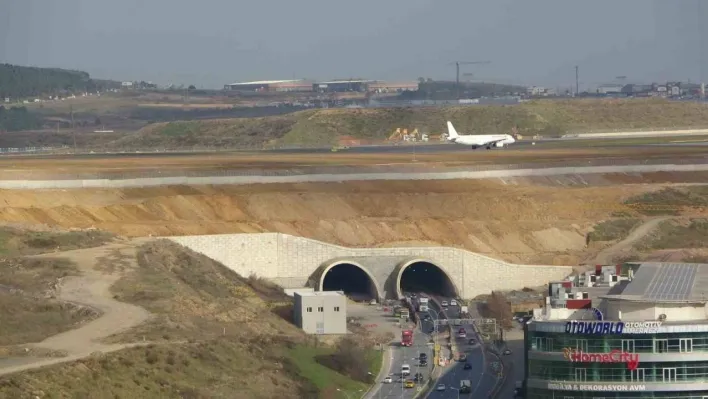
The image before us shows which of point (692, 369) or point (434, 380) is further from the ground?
point (692, 369)

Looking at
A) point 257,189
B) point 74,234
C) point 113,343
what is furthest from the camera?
point 257,189

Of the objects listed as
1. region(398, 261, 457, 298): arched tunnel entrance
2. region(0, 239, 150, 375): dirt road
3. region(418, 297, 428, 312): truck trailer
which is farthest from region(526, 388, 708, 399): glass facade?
region(398, 261, 457, 298): arched tunnel entrance

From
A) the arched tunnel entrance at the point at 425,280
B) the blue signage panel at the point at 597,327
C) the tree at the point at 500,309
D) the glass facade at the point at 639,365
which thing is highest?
the blue signage panel at the point at 597,327

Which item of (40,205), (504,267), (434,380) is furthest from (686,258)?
(40,205)

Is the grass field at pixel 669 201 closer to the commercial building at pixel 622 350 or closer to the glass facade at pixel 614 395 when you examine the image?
the commercial building at pixel 622 350

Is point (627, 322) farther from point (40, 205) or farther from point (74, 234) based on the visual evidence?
point (40, 205)

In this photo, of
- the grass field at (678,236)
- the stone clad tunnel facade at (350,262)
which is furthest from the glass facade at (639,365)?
the grass field at (678,236)
